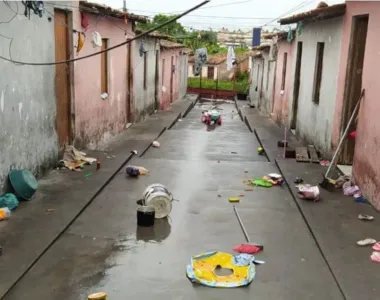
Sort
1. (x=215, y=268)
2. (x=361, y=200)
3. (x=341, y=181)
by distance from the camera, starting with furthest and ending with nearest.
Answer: (x=341, y=181), (x=361, y=200), (x=215, y=268)

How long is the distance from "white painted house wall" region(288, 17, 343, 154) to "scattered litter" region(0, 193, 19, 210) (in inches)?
264

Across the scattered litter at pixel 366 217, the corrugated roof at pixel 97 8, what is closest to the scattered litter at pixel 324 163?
the scattered litter at pixel 366 217

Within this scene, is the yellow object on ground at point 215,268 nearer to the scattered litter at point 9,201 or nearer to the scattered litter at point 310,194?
the scattered litter at point 310,194

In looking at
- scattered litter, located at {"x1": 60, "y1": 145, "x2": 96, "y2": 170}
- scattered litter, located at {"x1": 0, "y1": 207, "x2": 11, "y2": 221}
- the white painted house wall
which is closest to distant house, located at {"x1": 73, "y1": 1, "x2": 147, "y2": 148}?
scattered litter, located at {"x1": 60, "y1": 145, "x2": 96, "y2": 170}

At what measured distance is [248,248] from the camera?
597cm

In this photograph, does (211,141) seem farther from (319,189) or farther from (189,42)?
(189,42)

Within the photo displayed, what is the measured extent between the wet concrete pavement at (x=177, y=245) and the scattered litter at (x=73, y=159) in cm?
90

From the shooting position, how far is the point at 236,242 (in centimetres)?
629

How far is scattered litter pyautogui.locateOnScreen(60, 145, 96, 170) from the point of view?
966 cm

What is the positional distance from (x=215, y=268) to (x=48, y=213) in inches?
108

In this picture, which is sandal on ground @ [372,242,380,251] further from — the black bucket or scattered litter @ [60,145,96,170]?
scattered litter @ [60,145,96,170]

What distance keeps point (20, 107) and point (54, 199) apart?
161 cm

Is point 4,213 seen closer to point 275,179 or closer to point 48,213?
point 48,213

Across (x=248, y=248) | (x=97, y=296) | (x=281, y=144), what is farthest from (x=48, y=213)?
(x=281, y=144)
